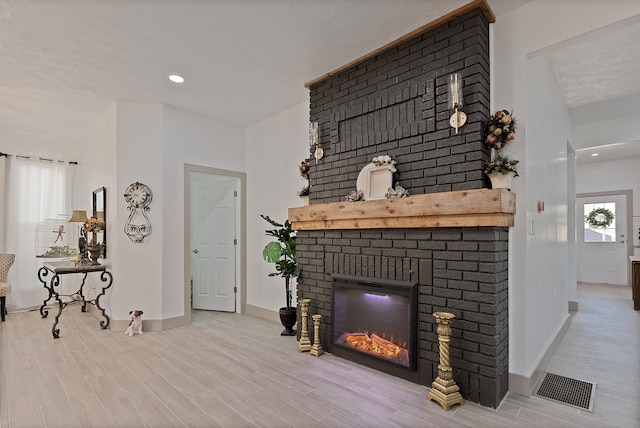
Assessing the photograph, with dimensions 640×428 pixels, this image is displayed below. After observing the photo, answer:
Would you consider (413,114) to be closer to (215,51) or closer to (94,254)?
(215,51)

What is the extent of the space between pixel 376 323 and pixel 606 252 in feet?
25.8

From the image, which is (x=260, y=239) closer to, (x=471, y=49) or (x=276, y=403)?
Answer: (x=276, y=403)

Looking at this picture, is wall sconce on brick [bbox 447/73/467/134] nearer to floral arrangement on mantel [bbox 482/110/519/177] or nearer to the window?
floral arrangement on mantel [bbox 482/110/519/177]

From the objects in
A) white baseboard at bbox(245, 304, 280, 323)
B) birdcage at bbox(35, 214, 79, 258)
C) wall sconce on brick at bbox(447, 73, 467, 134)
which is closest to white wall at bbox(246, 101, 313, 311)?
white baseboard at bbox(245, 304, 280, 323)

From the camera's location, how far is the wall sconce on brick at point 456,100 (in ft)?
8.10

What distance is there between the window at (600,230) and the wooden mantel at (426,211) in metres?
7.49

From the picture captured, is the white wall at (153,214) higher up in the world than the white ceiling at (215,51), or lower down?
lower down

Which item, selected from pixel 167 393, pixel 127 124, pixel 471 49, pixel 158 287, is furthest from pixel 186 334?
pixel 471 49

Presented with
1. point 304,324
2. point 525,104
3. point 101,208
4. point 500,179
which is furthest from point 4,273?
point 525,104

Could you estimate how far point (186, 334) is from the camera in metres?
4.12

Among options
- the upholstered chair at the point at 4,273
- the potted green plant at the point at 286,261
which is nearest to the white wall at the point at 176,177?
the potted green plant at the point at 286,261

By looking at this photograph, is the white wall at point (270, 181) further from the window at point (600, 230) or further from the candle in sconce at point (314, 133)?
the window at point (600, 230)

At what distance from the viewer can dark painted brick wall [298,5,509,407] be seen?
7.92 feet

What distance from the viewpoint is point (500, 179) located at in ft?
7.82
